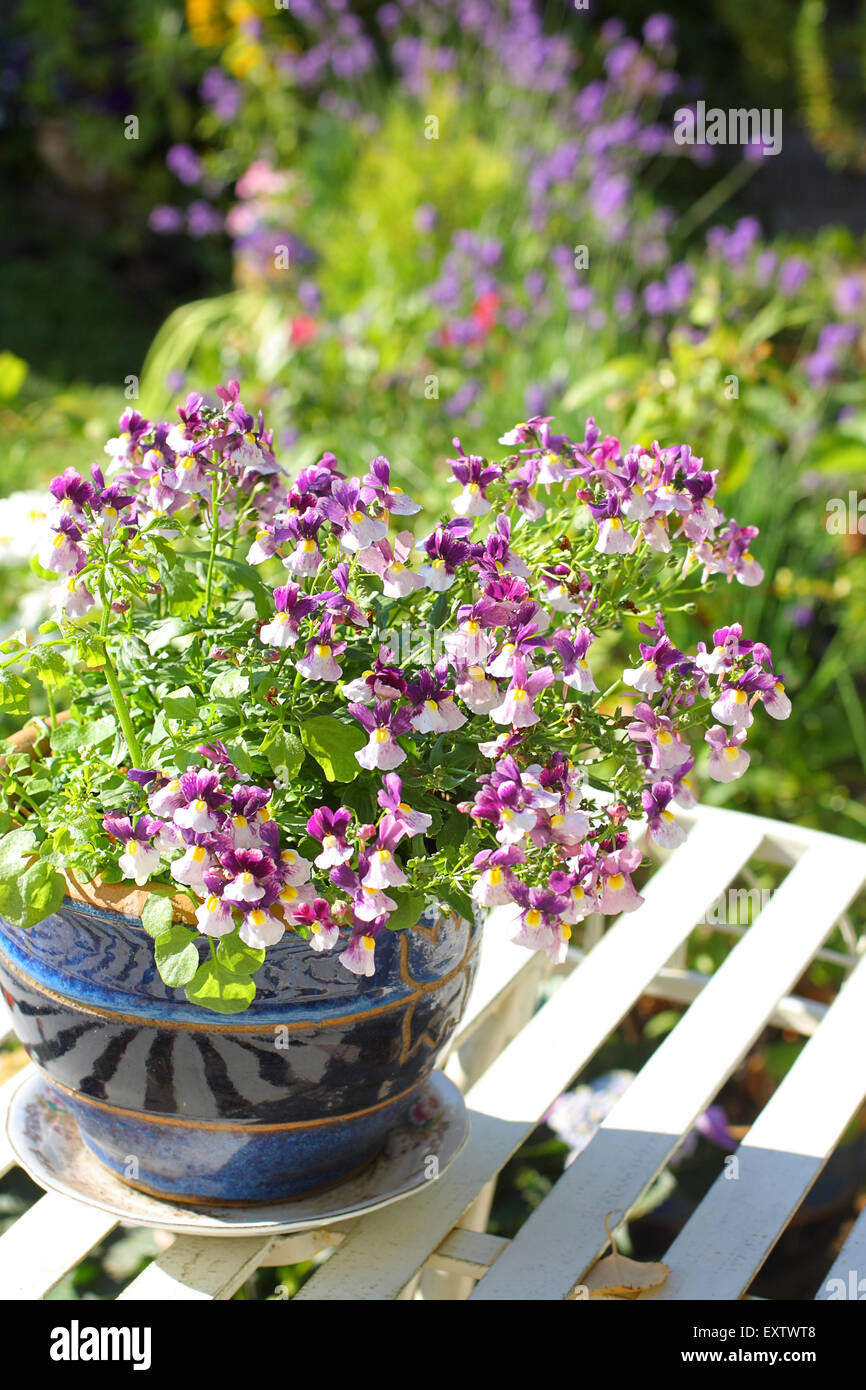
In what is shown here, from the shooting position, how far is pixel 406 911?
0.76 metres

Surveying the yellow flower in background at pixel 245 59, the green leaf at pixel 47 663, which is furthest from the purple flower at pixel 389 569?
the yellow flower in background at pixel 245 59

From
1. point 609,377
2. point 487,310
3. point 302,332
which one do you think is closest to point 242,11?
point 302,332

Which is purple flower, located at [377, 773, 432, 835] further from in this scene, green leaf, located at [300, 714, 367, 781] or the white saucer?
the white saucer

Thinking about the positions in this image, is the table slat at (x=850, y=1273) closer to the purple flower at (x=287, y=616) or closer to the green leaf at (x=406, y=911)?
the green leaf at (x=406, y=911)

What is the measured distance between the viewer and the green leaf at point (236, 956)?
735mm

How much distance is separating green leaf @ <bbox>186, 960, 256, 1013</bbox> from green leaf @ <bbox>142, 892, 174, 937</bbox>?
32 millimetres

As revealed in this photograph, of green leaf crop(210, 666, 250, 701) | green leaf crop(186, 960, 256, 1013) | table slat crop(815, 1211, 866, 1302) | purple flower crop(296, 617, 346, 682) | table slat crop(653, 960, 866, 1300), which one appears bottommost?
table slat crop(815, 1211, 866, 1302)

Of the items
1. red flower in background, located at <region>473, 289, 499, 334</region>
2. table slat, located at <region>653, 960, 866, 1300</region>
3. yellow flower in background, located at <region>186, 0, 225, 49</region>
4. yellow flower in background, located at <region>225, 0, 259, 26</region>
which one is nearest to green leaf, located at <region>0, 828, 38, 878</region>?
table slat, located at <region>653, 960, 866, 1300</region>

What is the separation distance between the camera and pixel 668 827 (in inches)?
29.6

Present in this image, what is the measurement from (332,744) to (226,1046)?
0.65 ft

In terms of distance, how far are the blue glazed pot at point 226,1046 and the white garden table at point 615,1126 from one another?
8 centimetres

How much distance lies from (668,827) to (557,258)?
2.17 m

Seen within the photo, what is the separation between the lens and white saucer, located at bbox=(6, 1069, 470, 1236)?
2.82 ft
